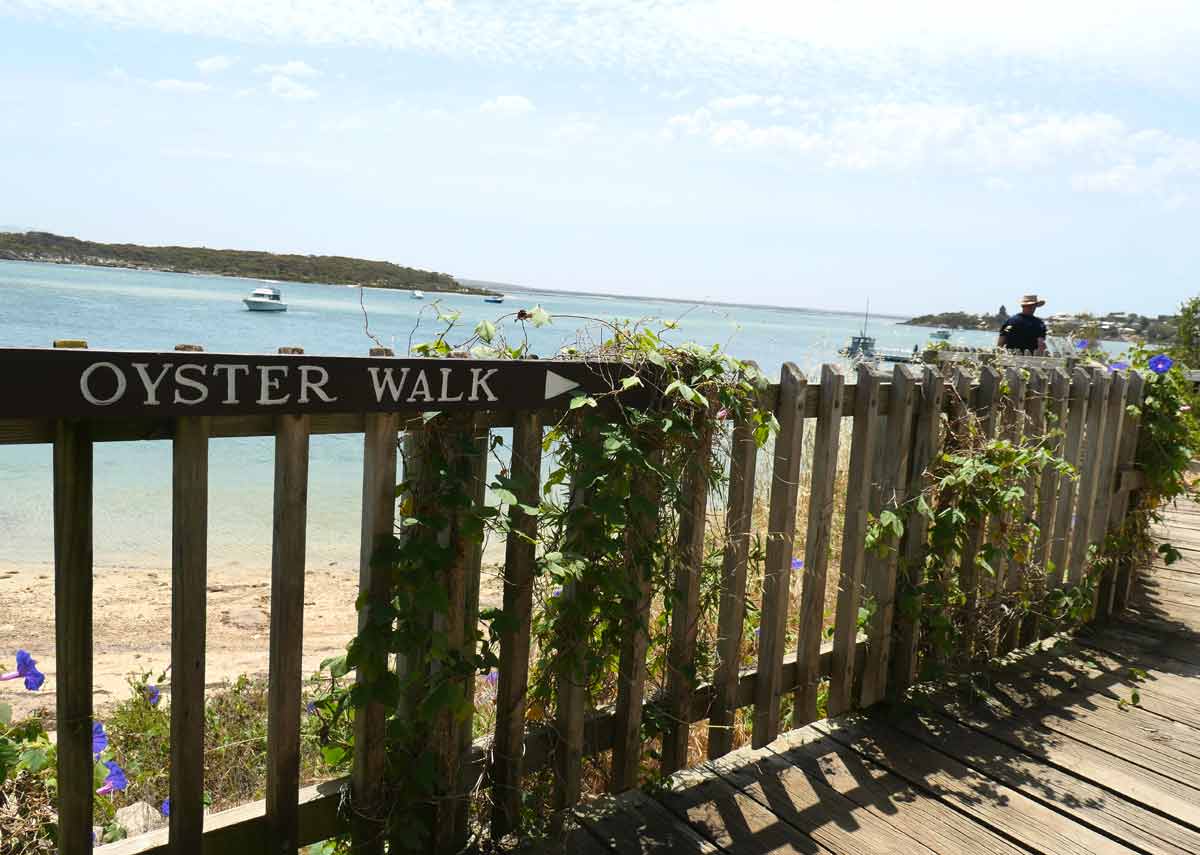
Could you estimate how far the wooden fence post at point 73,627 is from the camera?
1.85 meters

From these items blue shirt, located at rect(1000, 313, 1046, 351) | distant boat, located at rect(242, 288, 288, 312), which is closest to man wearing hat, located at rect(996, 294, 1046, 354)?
blue shirt, located at rect(1000, 313, 1046, 351)

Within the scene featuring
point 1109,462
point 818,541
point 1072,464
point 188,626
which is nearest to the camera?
point 188,626

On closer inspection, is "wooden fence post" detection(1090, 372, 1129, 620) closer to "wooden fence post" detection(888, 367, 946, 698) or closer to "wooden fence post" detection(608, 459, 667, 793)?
"wooden fence post" detection(888, 367, 946, 698)

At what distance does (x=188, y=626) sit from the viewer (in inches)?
80.8

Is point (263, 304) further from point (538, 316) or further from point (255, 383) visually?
point (255, 383)

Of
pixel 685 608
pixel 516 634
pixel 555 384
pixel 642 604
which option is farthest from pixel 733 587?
pixel 555 384

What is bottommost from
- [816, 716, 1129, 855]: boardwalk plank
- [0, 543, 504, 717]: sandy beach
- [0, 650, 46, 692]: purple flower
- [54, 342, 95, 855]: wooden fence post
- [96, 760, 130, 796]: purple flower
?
[0, 543, 504, 717]: sandy beach

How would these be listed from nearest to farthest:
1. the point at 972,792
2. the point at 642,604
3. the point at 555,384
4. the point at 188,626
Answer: the point at 188,626 → the point at 555,384 → the point at 642,604 → the point at 972,792

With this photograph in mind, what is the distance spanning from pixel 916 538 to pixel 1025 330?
379 inches

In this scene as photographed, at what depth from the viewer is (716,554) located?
3.04 metres

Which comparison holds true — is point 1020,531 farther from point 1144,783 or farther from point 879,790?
point 879,790

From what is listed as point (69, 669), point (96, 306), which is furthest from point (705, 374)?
point (96, 306)

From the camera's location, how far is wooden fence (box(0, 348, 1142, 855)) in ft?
6.40

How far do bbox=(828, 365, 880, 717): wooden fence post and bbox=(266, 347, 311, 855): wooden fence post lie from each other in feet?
6.80
